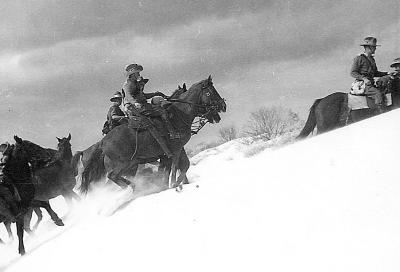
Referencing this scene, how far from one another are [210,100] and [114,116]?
378 centimetres

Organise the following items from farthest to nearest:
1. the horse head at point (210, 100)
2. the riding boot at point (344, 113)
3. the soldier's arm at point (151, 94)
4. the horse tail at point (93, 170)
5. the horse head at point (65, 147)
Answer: the horse head at point (65, 147)
the horse tail at point (93, 170)
the riding boot at point (344, 113)
the horse head at point (210, 100)
the soldier's arm at point (151, 94)

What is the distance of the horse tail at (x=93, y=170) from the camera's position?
14.6 metres

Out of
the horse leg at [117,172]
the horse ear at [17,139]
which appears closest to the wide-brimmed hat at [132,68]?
the horse leg at [117,172]

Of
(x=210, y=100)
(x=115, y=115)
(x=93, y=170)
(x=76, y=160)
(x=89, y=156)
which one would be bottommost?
(x=93, y=170)

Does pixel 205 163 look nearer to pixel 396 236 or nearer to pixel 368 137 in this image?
pixel 368 137

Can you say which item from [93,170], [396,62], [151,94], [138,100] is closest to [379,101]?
[396,62]

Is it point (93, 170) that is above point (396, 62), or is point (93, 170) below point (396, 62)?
below

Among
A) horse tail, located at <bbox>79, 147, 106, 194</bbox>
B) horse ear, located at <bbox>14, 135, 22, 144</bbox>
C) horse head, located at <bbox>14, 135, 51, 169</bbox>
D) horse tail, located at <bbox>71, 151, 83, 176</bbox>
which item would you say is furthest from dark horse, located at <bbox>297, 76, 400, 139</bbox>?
horse ear, located at <bbox>14, 135, 22, 144</bbox>

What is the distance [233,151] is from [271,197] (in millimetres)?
21480

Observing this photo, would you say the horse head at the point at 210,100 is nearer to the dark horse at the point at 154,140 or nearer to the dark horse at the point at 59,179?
the dark horse at the point at 154,140

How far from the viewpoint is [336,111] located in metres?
13.7

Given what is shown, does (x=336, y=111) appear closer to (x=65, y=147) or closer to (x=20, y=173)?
(x=20, y=173)

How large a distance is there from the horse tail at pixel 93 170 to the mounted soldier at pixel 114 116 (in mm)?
792

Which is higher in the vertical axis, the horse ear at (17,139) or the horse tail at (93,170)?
the horse ear at (17,139)
